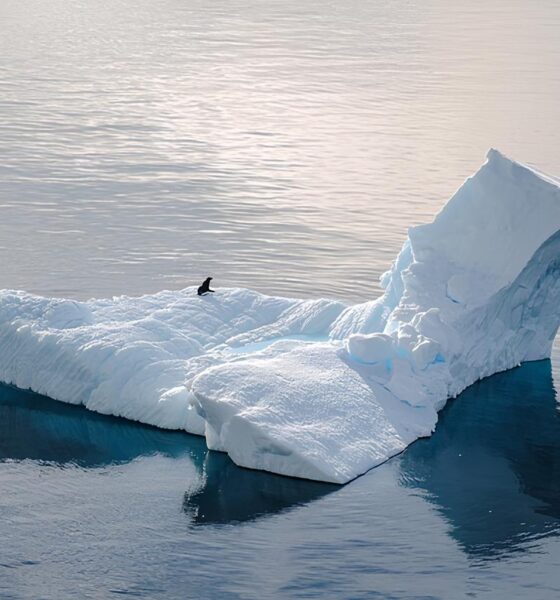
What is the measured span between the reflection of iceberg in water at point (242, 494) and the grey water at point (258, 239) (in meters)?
0.05

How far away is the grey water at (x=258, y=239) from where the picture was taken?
1548 centimetres

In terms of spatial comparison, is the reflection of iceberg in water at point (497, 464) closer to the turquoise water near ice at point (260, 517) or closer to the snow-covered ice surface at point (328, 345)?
the turquoise water near ice at point (260, 517)

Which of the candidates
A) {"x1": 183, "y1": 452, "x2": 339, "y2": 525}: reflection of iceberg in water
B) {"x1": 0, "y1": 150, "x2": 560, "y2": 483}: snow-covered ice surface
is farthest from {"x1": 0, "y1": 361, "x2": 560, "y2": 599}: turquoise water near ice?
{"x1": 0, "y1": 150, "x2": 560, "y2": 483}: snow-covered ice surface

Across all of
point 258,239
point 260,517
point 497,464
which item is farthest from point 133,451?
point 258,239

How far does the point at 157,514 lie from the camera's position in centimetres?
1650

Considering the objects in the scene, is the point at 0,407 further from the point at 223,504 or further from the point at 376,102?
the point at 376,102

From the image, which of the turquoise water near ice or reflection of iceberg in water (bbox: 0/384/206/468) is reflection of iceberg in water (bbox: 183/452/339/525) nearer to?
the turquoise water near ice

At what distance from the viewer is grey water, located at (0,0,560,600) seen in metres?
15.5

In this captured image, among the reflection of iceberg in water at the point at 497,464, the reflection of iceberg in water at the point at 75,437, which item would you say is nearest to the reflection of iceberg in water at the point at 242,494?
the reflection of iceberg in water at the point at 75,437

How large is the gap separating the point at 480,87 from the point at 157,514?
35675 millimetres

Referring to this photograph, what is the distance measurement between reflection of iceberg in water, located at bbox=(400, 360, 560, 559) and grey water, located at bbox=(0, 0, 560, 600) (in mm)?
39

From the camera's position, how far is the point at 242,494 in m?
17.0

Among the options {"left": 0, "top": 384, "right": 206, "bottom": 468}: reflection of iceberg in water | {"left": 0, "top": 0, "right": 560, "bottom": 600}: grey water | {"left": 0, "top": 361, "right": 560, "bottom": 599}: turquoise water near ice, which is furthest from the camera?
{"left": 0, "top": 384, "right": 206, "bottom": 468}: reflection of iceberg in water

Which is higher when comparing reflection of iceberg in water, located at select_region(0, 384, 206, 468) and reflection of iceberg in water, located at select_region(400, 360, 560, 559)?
reflection of iceberg in water, located at select_region(400, 360, 560, 559)
